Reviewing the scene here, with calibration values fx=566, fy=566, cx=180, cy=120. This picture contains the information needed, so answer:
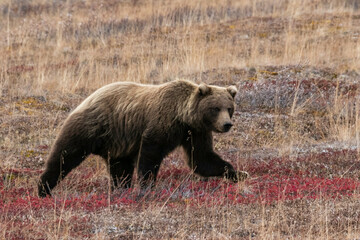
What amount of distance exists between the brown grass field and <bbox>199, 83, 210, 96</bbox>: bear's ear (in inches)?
47.7

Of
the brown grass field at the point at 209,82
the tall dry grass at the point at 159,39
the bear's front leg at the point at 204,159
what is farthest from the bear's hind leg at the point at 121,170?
the tall dry grass at the point at 159,39

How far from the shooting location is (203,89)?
7324 millimetres

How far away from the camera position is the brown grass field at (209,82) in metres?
5.73

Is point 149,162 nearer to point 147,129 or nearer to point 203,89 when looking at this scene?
point 147,129

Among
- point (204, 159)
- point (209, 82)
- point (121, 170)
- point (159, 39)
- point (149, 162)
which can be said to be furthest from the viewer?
point (159, 39)

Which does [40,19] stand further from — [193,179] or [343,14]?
[193,179]

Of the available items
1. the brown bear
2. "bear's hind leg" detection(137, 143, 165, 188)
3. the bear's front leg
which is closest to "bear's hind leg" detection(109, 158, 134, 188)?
the brown bear

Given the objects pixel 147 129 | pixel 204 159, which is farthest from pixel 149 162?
pixel 204 159

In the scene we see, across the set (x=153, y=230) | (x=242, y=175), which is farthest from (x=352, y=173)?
(x=153, y=230)

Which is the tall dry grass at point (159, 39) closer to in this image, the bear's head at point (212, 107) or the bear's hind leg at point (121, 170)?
the bear's hind leg at point (121, 170)

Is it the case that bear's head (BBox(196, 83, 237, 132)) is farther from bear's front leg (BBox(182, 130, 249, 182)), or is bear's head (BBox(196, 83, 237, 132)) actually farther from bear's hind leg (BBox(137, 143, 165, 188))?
bear's hind leg (BBox(137, 143, 165, 188))

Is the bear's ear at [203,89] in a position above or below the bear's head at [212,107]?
above

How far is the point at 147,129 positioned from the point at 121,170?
94 centimetres

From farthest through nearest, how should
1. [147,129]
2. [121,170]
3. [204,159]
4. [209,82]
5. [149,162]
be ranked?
[209,82] → [121,170] → [204,159] → [147,129] → [149,162]
